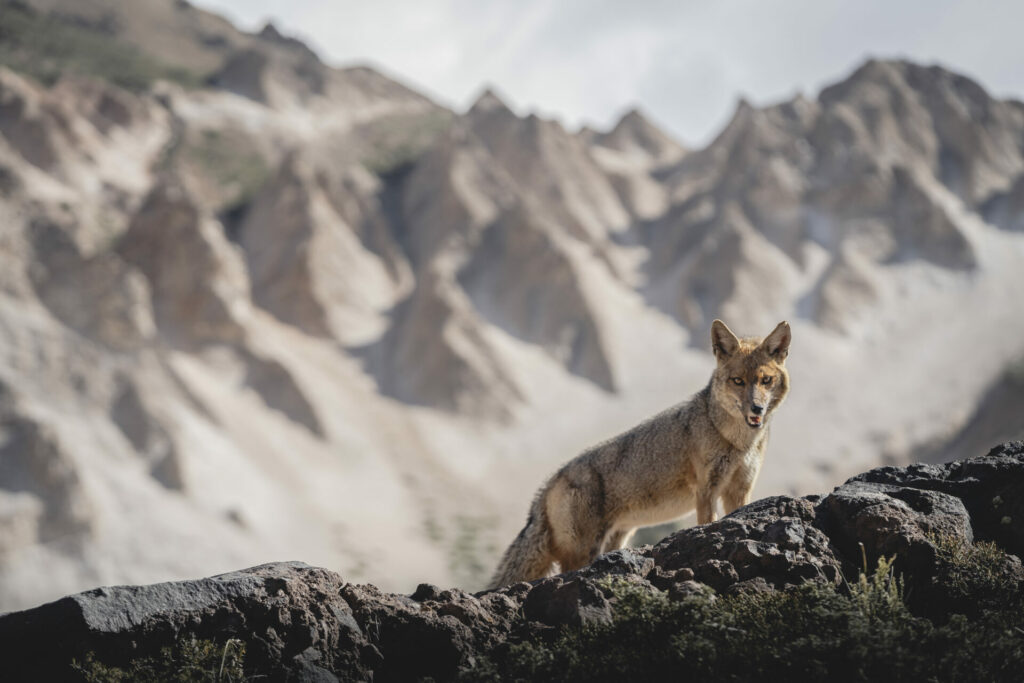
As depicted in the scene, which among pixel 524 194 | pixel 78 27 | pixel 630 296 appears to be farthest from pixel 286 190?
pixel 78 27

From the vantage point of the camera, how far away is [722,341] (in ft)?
27.4

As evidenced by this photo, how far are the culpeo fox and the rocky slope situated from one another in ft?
3.80

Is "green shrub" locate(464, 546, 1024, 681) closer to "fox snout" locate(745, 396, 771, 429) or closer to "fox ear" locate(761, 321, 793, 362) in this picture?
"fox snout" locate(745, 396, 771, 429)

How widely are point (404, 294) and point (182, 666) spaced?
2328 inches

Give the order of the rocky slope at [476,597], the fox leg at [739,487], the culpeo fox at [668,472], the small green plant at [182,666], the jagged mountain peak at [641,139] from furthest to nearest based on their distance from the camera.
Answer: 1. the jagged mountain peak at [641,139]
2. the fox leg at [739,487]
3. the culpeo fox at [668,472]
4. the rocky slope at [476,597]
5. the small green plant at [182,666]

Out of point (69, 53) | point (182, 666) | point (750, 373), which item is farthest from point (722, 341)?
point (69, 53)

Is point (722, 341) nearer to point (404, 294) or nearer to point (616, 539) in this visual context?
point (616, 539)

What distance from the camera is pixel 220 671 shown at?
18.7 feet

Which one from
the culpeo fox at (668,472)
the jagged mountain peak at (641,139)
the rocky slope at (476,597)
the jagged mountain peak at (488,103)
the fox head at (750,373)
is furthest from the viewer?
the jagged mountain peak at (641,139)

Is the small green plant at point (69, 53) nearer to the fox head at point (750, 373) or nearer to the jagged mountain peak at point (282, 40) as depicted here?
the jagged mountain peak at point (282, 40)

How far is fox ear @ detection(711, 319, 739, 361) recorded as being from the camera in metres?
8.27

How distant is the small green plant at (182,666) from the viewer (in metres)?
5.66

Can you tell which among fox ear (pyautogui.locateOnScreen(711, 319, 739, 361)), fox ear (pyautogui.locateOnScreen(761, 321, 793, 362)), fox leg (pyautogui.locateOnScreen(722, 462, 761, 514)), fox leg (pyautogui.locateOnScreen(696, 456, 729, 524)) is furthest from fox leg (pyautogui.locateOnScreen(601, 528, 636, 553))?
fox ear (pyautogui.locateOnScreen(761, 321, 793, 362))

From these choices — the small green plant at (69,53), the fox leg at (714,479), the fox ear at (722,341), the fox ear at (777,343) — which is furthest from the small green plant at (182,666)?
the small green plant at (69,53)
